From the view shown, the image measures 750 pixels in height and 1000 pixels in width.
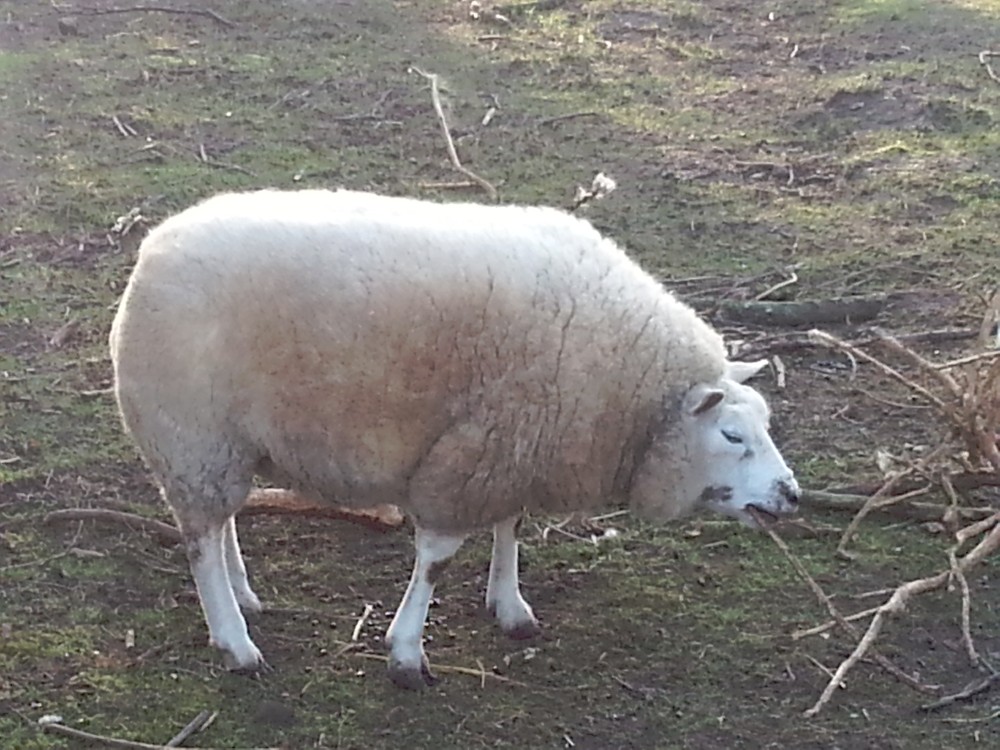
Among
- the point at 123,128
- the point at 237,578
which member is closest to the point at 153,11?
the point at 123,128

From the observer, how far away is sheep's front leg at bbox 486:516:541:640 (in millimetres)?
4699

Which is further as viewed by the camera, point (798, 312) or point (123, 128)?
point (123, 128)

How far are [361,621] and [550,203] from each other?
3.95 metres

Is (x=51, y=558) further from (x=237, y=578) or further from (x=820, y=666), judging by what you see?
(x=820, y=666)

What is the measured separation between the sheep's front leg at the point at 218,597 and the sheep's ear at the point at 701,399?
1355 millimetres

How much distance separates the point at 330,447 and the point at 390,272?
1.66ft

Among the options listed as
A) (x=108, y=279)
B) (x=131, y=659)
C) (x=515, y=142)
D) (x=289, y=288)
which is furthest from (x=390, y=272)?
(x=515, y=142)

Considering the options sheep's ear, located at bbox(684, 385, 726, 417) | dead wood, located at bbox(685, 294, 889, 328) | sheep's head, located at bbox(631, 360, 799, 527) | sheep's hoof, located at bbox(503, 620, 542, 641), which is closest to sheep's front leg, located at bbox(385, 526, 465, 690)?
sheep's hoof, located at bbox(503, 620, 542, 641)

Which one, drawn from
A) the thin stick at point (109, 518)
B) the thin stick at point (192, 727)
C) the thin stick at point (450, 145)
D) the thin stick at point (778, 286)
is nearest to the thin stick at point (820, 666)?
the thin stick at point (192, 727)

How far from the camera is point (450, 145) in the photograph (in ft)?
28.9

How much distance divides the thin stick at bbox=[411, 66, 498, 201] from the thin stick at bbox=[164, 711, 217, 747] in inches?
175

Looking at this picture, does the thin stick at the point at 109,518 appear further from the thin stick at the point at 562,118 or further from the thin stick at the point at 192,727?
the thin stick at the point at 562,118

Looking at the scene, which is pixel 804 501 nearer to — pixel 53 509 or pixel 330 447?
pixel 330 447

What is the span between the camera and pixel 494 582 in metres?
4.73
